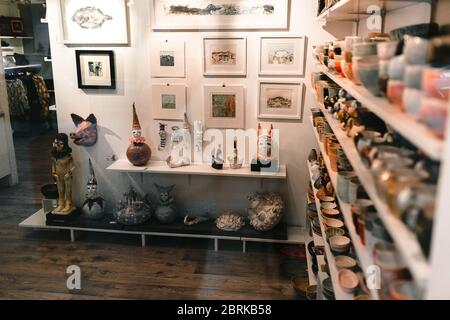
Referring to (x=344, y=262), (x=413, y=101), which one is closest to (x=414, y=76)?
(x=413, y=101)

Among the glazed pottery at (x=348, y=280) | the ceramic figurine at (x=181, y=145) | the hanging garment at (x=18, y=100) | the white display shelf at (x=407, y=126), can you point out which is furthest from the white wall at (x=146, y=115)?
the hanging garment at (x=18, y=100)

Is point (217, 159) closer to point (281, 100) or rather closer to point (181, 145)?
point (181, 145)

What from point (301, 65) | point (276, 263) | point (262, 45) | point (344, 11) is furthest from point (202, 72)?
point (276, 263)

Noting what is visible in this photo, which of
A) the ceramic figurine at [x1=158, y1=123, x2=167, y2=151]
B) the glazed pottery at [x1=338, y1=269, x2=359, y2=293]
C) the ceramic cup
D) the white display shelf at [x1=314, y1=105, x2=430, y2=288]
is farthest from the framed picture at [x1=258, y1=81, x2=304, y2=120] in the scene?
the ceramic cup

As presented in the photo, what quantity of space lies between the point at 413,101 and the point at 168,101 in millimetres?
2606

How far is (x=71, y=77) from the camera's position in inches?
139

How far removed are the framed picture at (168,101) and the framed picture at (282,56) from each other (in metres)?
0.66

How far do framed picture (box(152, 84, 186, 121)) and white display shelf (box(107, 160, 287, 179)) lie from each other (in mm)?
395

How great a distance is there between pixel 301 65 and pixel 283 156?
710 mm

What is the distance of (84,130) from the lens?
11.6ft

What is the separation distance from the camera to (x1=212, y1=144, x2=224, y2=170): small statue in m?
3.33

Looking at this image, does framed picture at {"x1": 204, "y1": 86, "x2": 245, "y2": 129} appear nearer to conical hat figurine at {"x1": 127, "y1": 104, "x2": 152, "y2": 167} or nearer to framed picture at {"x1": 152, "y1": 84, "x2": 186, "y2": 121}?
framed picture at {"x1": 152, "y1": 84, "x2": 186, "y2": 121}

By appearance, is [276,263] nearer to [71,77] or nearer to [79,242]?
[79,242]

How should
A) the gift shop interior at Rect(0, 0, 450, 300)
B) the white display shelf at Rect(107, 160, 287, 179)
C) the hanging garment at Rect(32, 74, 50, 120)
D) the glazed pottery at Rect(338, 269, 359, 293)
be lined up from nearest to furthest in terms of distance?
1. the glazed pottery at Rect(338, 269, 359, 293)
2. the gift shop interior at Rect(0, 0, 450, 300)
3. the white display shelf at Rect(107, 160, 287, 179)
4. the hanging garment at Rect(32, 74, 50, 120)
